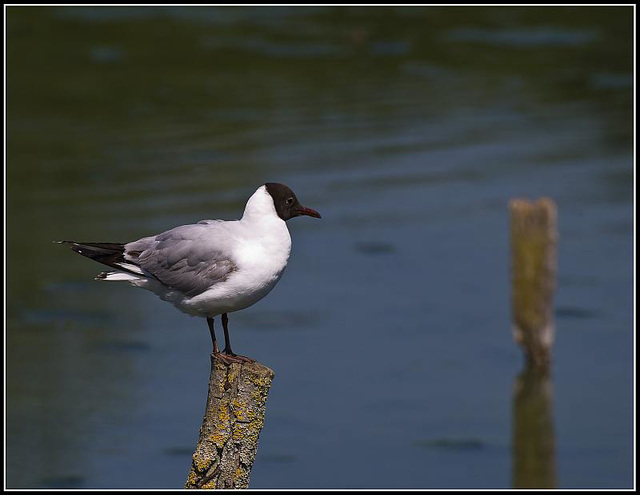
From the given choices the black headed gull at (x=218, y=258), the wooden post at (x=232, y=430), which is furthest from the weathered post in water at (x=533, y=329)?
the wooden post at (x=232, y=430)

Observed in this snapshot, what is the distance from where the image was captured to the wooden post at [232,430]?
7.18m

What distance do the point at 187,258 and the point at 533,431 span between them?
30.2 ft

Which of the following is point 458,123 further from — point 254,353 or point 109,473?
point 109,473

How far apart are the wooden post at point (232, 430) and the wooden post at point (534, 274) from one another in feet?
29.9

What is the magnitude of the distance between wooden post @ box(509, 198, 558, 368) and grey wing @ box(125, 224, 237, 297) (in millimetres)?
8553

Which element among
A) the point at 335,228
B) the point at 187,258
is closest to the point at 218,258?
the point at 187,258

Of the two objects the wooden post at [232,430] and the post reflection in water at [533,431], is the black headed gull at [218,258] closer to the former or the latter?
the wooden post at [232,430]

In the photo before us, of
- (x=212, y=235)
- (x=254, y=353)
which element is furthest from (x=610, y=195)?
(x=212, y=235)

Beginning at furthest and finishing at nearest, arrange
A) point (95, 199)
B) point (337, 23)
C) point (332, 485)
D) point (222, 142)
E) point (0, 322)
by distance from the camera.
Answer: point (337, 23)
point (222, 142)
point (95, 199)
point (0, 322)
point (332, 485)

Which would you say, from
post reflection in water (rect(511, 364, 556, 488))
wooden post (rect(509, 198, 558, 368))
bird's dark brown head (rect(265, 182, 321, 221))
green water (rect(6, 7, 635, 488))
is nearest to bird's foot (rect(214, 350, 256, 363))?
bird's dark brown head (rect(265, 182, 321, 221))

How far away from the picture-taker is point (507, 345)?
17.3 m

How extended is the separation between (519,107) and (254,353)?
1171cm

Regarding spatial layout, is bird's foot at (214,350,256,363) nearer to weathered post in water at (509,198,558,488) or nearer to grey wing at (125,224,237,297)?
grey wing at (125,224,237,297)

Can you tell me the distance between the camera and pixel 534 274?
16.1 meters
